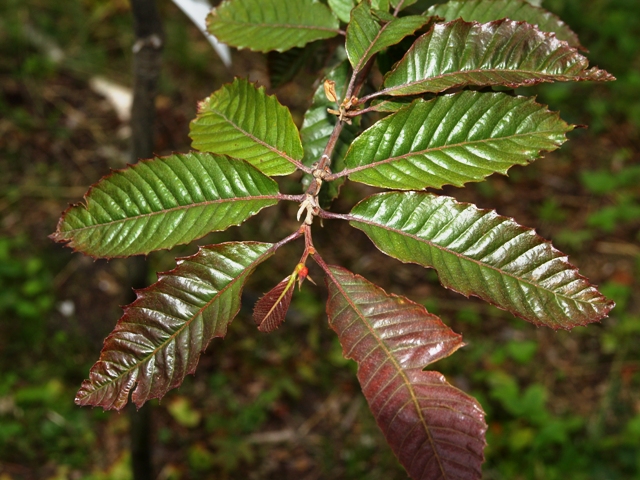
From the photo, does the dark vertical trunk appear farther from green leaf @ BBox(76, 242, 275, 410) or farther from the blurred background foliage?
the blurred background foliage

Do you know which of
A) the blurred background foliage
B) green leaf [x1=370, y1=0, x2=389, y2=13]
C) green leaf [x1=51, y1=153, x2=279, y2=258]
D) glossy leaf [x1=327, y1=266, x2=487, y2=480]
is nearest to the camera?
glossy leaf [x1=327, y1=266, x2=487, y2=480]

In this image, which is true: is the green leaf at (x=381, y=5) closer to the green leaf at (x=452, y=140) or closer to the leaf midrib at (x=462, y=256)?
the green leaf at (x=452, y=140)

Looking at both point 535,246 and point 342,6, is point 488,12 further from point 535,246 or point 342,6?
point 535,246

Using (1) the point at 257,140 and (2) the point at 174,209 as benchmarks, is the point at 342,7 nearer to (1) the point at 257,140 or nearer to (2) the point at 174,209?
(1) the point at 257,140

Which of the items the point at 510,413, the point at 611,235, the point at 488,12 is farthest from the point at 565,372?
the point at 488,12

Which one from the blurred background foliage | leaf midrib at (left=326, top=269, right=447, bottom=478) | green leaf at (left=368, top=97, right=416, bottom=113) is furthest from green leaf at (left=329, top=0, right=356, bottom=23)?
the blurred background foliage

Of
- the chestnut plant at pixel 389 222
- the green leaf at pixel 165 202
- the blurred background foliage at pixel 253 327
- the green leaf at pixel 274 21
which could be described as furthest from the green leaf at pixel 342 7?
the blurred background foliage at pixel 253 327

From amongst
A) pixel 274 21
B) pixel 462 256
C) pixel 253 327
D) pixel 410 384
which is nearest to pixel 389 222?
pixel 462 256
